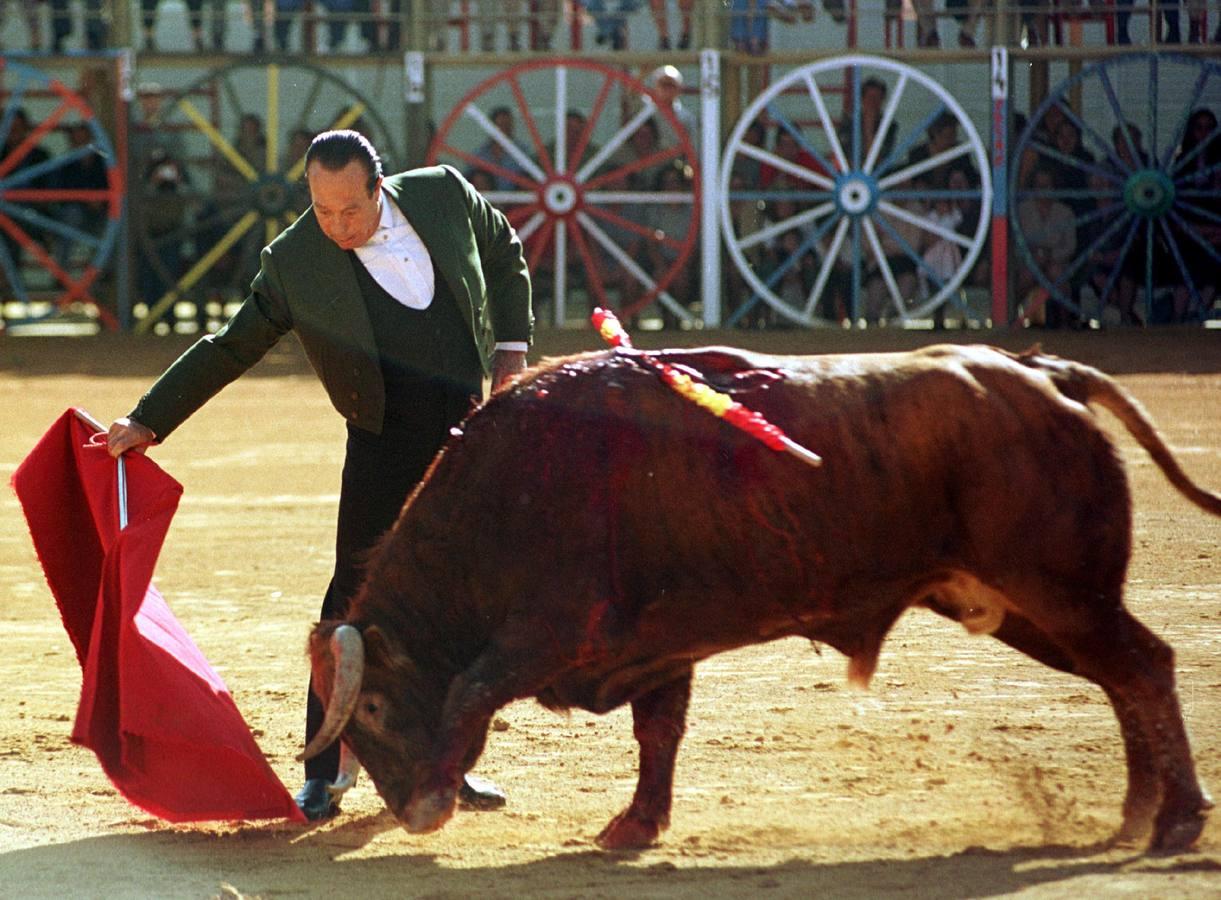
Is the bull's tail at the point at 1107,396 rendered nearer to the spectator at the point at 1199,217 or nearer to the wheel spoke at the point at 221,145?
the spectator at the point at 1199,217

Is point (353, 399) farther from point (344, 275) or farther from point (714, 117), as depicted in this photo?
point (714, 117)

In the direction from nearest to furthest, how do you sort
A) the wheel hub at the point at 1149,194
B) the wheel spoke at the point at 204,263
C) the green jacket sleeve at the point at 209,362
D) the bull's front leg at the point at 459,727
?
the bull's front leg at the point at 459,727 < the green jacket sleeve at the point at 209,362 < the wheel hub at the point at 1149,194 < the wheel spoke at the point at 204,263

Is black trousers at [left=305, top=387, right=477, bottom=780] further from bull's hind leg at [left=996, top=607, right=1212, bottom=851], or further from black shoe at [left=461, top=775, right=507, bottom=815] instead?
bull's hind leg at [left=996, top=607, right=1212, bottom=851]

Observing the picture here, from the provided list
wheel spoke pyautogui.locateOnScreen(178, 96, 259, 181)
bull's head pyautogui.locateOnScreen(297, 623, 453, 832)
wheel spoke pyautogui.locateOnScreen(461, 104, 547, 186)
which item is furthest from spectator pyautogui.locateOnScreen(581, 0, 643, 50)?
bull's head pyautogui.locateOnScreen(297, 623, 453, 832)

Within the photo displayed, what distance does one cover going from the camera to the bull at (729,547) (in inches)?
160

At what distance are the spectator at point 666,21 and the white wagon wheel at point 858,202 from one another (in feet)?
3.20

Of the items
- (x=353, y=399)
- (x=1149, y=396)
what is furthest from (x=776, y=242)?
(x=353, y=399)

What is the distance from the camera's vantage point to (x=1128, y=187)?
586 inches

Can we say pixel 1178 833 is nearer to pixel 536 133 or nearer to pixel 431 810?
pixel 431 810

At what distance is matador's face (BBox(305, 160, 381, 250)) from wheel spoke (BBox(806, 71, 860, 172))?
11324 mm

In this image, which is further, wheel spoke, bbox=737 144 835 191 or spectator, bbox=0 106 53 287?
spectator, bbox=0 106 53 287

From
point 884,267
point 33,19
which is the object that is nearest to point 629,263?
point 884,267

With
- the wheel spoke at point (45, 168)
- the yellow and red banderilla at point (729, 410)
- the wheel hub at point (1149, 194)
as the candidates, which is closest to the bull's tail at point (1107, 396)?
the yellow and red banderilla at point (729, 410)

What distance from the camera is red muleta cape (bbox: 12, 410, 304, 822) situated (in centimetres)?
431
